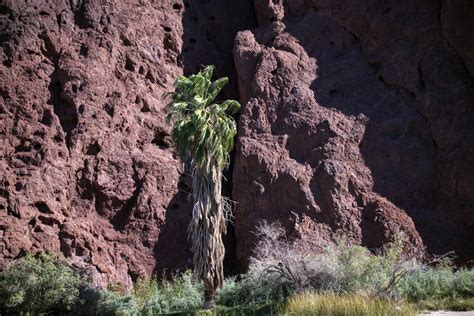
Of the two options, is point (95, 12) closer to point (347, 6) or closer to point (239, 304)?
point (347, 6)

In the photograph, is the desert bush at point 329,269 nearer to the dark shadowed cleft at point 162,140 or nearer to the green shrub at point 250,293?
the green shrub at point 250,293

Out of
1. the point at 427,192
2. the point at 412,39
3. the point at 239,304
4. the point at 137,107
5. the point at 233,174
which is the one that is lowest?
the point at 239,304

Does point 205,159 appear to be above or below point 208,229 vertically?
above

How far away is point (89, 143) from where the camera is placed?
22.8 m

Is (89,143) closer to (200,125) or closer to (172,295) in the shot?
(200,125)

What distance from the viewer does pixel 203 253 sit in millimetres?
17969

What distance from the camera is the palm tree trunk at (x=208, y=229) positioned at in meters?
17.9

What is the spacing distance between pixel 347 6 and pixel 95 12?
12.2 meters

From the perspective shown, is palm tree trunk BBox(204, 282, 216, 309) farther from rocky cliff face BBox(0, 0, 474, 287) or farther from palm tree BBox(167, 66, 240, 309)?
rocky cliff face BBox(0, 0, 474, 287)

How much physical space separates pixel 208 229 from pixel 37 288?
582cm

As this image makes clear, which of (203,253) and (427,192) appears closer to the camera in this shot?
(203,253)

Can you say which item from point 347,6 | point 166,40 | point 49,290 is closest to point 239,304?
point 49,290

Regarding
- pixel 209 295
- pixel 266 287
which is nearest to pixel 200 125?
pixel 209 295

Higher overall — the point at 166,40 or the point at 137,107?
the point at 166,40
